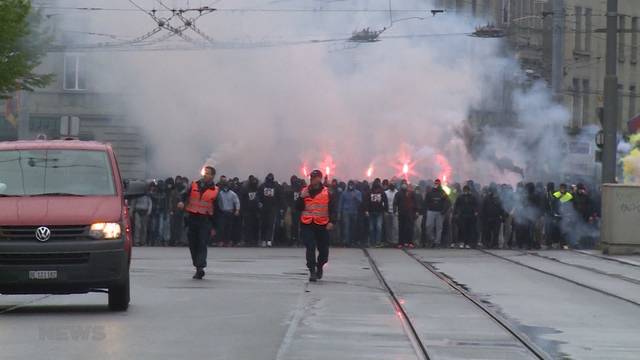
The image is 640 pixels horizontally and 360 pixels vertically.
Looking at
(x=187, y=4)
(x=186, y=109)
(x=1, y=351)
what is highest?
(x=187, y=4)

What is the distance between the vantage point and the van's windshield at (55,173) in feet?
45.5

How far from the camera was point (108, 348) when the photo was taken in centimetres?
1089

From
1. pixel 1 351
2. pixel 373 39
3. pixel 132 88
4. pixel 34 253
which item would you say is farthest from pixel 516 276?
pixel 132 88

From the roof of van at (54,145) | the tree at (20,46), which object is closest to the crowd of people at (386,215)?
the tree at (20,46)

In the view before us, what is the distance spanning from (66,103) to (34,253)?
2867 centimetres

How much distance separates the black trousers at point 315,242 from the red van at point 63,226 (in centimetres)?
474

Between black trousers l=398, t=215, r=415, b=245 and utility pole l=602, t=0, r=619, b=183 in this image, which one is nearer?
utility pole l=602, t=0, r=619, b=183

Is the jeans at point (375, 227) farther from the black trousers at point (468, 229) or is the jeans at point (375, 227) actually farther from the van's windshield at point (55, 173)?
the van's windshield at point (55, 173)

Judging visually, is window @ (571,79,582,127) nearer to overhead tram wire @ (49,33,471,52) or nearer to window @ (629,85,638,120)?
window @ (629,85,638,120)

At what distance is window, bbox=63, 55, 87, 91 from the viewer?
3675cm

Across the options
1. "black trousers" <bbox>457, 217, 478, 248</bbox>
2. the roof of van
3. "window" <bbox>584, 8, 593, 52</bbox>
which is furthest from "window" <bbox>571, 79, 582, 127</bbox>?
the roof of van

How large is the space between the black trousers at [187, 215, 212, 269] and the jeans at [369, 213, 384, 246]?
11.6 m

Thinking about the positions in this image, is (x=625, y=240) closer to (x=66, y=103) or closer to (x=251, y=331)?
(x=251, y=331)

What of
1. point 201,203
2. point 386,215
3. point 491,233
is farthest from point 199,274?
point 491,233
